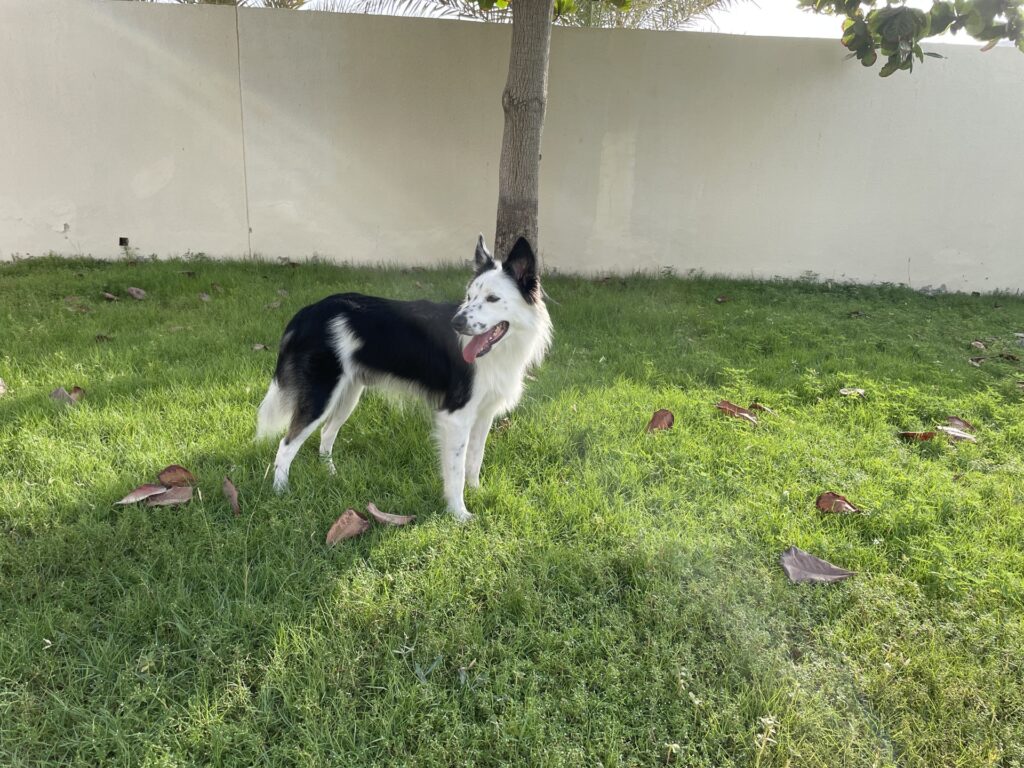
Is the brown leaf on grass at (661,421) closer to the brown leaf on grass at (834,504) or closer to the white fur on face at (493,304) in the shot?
the brown leaf on grass at (834,504)

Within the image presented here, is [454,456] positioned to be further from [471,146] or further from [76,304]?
[471,146]

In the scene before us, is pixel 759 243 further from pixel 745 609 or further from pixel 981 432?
pixel 745 609

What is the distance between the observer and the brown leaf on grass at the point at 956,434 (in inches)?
130

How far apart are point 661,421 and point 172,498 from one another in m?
2.57

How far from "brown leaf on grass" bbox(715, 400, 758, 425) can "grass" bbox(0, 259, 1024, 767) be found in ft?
0.23

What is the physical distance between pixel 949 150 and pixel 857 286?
81.7 inches

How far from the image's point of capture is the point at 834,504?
103 inches

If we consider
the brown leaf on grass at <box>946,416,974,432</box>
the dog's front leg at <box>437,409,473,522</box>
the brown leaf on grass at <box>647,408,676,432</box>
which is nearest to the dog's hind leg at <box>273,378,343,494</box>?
the dog's front leg at <box>437,409,473,522</box>

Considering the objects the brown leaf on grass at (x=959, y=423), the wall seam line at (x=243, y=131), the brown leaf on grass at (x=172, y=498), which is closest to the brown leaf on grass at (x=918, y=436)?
the brown leaf on grass at (x=959, y=423)

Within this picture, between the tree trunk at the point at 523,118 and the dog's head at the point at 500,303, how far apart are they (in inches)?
69.4

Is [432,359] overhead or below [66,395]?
overhead

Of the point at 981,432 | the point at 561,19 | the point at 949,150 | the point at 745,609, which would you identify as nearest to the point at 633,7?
the point at 561,19

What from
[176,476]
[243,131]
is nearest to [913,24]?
[176,476]

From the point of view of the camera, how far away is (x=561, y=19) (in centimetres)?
746
